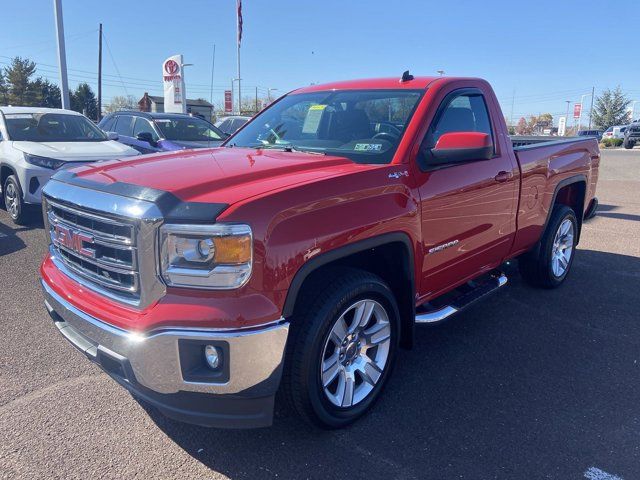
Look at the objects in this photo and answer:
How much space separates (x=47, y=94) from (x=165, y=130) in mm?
59204

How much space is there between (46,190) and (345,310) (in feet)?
6.26

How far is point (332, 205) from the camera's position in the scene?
2635mm

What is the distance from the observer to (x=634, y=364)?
378 centimetres

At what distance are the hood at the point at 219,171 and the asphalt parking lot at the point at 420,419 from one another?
1378 millimetres

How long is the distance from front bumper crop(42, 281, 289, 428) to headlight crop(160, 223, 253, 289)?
0.74ft

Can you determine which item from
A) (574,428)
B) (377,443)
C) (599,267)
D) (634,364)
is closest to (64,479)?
(377,443)

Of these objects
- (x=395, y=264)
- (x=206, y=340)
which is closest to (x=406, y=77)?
(x=395, y=264)

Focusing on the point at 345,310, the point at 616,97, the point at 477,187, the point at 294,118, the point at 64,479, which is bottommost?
the point at 64,479

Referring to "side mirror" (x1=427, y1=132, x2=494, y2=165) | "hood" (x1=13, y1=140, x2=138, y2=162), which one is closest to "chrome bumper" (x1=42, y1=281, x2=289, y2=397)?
"side mirror" (x1=427, y1=132, x2=494, y2=165)

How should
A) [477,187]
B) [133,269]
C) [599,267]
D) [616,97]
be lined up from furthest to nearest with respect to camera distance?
[616,97] → [599,267] → [477,187] → [133,269]

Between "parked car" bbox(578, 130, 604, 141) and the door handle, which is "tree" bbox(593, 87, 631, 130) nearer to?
"parked car" bbox(578, 130, 604, 141)

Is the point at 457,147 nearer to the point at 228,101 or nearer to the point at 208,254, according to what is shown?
the point at 208,254

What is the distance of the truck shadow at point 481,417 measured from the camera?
267 cm

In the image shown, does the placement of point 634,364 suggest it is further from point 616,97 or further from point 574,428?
point 616,97
